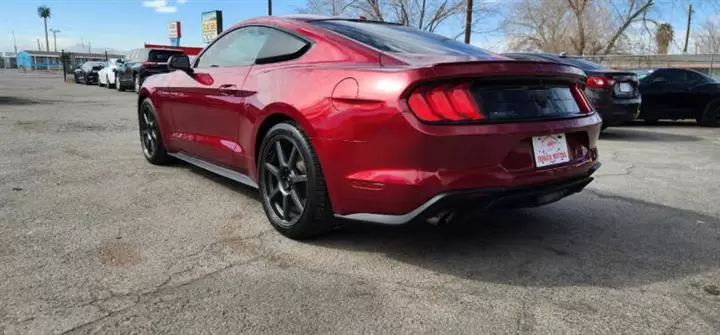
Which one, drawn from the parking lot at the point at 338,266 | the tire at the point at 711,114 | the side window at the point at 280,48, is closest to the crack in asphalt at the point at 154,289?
the parking lot at the point at 338,266

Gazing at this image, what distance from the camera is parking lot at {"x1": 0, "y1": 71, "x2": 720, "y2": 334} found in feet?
7.89

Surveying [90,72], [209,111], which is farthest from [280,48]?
[90,72]

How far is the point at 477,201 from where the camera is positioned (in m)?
2.81

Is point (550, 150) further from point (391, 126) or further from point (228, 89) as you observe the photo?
point (228, 89)

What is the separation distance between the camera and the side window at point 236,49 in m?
4.06

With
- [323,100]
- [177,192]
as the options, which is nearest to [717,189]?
[323,100]

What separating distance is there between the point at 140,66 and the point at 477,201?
1986 centimetres

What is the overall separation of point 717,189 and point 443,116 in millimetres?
3818

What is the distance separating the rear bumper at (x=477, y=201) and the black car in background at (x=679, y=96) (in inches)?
402

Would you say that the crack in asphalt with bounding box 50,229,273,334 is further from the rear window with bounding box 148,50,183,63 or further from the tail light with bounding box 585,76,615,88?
the rear window with bounding box 148,50,183,63

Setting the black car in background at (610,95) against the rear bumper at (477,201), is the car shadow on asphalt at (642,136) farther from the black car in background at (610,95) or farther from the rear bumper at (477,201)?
the rear bumper at (477,201)

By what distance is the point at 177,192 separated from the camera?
462 centimetres

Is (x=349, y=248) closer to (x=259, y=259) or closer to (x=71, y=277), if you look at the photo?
(x=259, y=259)

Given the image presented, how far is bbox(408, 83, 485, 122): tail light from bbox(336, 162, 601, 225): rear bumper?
38 cm
